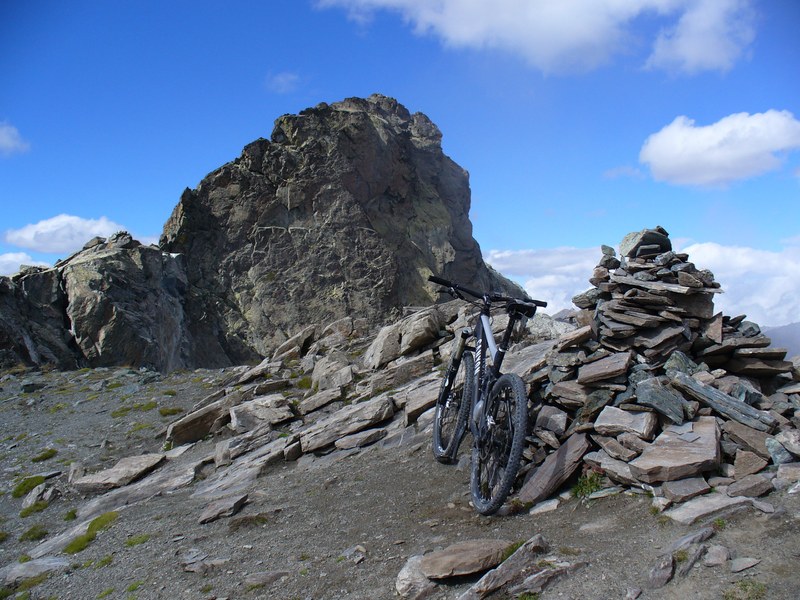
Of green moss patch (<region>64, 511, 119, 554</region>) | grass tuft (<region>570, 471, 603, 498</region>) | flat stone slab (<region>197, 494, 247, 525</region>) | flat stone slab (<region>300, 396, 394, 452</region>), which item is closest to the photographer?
grass tuft (<region>570, 471, 603, 498</region>)

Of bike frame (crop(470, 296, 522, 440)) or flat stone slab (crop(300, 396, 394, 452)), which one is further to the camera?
flat stone slab (crop(300, 396, 394, 452))

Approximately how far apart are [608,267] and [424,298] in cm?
7927

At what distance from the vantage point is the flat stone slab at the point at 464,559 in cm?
575

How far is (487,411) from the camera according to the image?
762cm

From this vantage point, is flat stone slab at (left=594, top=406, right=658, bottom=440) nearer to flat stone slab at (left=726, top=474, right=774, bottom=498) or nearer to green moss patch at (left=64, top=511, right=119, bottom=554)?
flat stone slab at (left=726, top=474, right=774, bottom=498)

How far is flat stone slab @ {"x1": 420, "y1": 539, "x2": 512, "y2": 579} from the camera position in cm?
575

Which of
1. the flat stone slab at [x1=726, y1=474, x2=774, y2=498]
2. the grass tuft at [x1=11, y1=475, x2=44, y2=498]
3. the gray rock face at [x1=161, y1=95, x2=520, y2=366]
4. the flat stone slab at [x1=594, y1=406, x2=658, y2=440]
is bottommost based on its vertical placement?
the grass tuft at [x1=11, y1=475, x2=44, y2=498]

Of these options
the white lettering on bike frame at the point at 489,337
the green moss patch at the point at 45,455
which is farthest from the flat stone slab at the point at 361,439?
the green moss patch at the point at 45,455

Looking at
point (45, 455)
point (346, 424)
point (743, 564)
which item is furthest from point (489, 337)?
point (45, 455)

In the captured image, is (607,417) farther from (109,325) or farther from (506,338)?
(109,325)

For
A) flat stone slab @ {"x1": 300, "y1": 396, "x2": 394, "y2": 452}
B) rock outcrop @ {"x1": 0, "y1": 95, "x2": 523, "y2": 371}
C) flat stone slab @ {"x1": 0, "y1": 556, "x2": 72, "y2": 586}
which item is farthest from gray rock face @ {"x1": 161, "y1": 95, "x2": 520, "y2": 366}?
flat stone slab @ {"x1": 0, "y1": 556, "x2": 72, "y2": 586}

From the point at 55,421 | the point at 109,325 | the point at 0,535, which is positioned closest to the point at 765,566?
the point at 0,535

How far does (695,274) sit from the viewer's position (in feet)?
29.3

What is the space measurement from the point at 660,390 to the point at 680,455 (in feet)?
4.06
